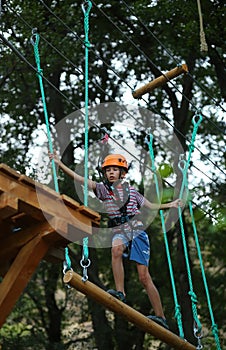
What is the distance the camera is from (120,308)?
189 inches

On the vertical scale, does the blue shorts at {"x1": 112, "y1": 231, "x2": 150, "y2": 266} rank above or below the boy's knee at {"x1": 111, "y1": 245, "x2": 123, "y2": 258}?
above

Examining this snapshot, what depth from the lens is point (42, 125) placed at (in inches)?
488

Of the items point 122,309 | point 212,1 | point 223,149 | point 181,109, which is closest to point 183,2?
point 212,1

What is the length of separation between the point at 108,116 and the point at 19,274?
26.7ft

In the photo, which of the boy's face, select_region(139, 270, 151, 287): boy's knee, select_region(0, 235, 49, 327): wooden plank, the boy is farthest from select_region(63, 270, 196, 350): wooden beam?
the boy's face

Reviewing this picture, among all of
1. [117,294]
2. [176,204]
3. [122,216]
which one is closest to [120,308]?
[117,294]

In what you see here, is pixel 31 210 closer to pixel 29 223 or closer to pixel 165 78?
pixel 29 223

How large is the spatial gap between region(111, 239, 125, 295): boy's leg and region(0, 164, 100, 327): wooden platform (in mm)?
843

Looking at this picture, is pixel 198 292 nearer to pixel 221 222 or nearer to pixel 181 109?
pixel 181 109

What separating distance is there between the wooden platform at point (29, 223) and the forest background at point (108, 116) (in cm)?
525

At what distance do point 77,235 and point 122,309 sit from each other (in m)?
0.78

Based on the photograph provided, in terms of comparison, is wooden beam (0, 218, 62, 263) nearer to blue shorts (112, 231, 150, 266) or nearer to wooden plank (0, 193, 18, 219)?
wooden plank (0, 193, 18, 219)

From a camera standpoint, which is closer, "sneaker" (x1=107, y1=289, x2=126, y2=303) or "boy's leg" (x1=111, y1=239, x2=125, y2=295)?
"sneaker" (x1=107, y1=289, x2=126, y2=303)

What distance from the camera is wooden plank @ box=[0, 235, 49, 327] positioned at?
4227 mm
